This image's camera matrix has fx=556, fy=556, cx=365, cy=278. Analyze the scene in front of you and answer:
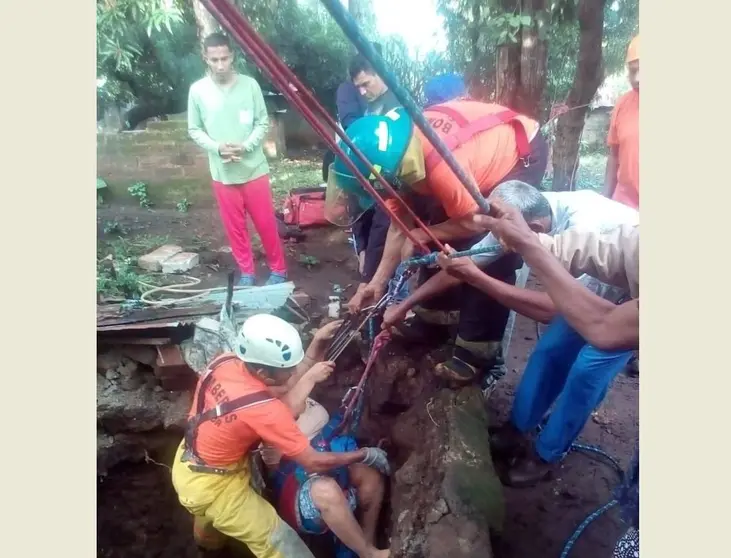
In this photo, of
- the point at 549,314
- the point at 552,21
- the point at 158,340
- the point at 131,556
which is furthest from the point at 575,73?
the point at 131,556

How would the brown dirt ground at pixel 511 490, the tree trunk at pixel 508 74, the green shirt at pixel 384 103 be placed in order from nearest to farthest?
the brown dirt ground at pixel 511 490, the green shirt at pixel 384 103, the tree trunk at pixel 508 74

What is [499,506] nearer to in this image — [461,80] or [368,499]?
[368,499]

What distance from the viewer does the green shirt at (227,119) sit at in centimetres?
277

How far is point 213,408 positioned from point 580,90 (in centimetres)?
254

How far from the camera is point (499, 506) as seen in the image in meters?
1.66

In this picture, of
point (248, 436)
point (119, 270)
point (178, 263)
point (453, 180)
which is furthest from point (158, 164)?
point (453, 180)

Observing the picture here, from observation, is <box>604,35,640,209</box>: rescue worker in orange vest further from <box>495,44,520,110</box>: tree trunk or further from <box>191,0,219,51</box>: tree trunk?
<box>191,0,219,51</box>: tree trunk

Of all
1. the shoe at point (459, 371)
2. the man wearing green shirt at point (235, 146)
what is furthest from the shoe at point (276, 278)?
the shoe at point (459, 371)

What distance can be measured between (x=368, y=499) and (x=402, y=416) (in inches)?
14.8

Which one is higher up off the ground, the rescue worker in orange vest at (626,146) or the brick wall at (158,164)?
the rescue worker in orange vest at (626,146)

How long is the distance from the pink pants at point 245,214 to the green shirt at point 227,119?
0.32 ft

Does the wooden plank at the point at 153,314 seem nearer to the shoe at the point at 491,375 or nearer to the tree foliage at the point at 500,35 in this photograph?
the shoe at the point at 491,375

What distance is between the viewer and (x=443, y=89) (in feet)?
9.73

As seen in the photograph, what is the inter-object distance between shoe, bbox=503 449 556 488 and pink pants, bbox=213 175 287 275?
180 centimetres
